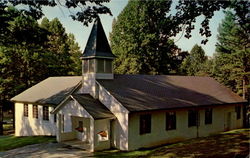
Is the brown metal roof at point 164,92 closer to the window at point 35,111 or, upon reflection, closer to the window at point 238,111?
the window at point 238,111

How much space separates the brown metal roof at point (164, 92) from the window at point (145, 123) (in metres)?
0.73

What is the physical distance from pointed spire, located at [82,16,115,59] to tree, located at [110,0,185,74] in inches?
711

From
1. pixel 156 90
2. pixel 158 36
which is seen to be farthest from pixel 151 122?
pixel 158 36

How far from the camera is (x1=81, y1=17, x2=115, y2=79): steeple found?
19.9 meters

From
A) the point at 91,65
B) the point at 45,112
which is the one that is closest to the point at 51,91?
the point at 45,112

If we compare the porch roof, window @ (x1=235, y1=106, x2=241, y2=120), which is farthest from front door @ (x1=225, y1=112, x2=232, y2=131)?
the porch roof

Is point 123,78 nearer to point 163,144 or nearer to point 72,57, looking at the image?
point 163,144

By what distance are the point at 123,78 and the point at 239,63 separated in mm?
22864

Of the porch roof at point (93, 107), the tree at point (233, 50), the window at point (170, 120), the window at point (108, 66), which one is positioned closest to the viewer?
the porch roof at point (93, 107)

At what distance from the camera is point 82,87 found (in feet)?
70.0

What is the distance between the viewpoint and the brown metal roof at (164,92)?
62.0 feet

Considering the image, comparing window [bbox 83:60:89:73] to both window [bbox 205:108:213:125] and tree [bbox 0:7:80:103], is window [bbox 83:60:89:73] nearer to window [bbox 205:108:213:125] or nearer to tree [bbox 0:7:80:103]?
window [bbox 205:108:213:125]

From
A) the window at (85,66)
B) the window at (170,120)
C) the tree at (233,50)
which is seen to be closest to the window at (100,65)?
the window at (85,66)

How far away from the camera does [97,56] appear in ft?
64.9
